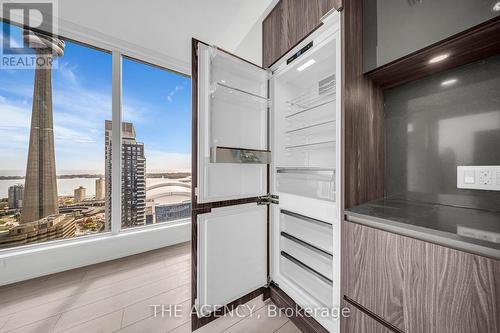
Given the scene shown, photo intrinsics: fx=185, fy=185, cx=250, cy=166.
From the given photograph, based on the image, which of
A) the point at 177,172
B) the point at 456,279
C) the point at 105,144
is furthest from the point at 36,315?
the point at 456,279

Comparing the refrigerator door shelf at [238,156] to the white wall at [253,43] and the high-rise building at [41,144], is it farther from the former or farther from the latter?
the high-rise building at [41,144]

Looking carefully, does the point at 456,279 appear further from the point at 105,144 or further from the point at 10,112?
the point at 10,112

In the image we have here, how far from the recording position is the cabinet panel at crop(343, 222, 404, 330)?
2.42 ft

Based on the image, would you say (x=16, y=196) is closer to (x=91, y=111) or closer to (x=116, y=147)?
(x=116, y=147)

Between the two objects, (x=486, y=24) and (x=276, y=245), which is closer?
(x=486, y=24)

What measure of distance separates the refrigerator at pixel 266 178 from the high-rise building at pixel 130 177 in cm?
175

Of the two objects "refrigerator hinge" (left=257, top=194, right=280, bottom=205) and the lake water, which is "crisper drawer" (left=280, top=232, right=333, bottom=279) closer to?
"refrigerator hinge" (left=257, top=194, right=280, bottom=205)

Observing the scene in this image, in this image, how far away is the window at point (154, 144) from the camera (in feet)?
8.08

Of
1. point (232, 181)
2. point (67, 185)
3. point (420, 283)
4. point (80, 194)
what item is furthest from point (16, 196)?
point (420, 283)

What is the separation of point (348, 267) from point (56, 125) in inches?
120

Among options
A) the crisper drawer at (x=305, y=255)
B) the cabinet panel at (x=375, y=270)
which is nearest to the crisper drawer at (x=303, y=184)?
the crisper drawer at (x=305, y=255)

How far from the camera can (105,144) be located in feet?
7.52

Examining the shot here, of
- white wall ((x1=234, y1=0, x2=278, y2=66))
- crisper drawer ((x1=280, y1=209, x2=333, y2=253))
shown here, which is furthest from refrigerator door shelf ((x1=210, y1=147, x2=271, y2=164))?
white wall ((x1=234, y1=0, x2=278, y2=66))

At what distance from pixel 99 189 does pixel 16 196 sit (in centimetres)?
66
